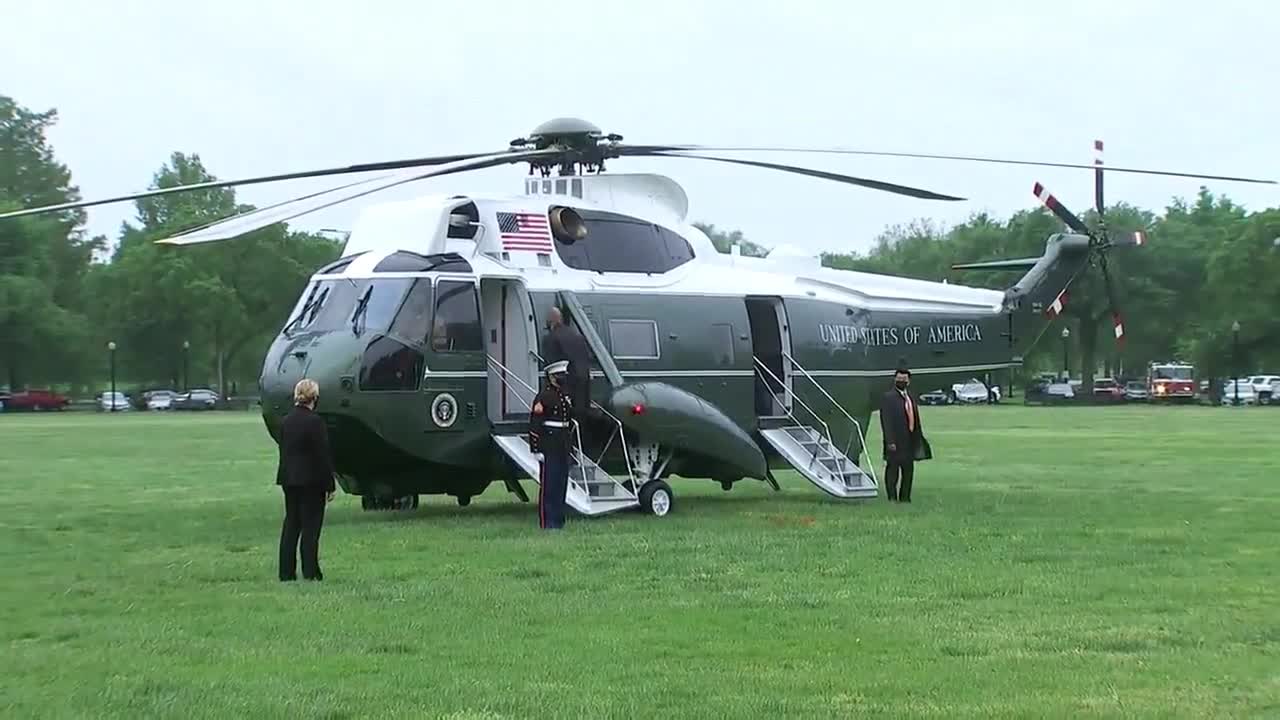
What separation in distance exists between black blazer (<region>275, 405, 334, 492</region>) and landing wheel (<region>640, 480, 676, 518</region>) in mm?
5691

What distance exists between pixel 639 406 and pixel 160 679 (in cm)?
923

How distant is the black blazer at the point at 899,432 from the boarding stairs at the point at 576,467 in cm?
339

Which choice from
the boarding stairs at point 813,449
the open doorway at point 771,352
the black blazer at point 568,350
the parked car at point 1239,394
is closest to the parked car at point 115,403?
the parked car at point 1239,394

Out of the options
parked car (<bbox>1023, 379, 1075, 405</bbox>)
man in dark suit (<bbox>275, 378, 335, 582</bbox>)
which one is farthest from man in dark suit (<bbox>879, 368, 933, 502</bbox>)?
parked car (<bbox>1023, 379, 1075, 405</bbox>)

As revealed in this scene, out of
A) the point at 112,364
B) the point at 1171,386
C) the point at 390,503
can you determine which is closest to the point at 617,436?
the point at 390,503

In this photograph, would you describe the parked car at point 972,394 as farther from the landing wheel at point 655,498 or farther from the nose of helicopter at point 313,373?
the nose of helicopter at point 313,373

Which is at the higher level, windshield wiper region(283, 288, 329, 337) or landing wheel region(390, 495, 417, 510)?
windshield wiper region(283, 288, 329, 337)

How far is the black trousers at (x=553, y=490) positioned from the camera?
15.4 metres

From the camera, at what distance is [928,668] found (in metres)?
8.23

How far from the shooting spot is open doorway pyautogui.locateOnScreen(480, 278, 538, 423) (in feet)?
55.7

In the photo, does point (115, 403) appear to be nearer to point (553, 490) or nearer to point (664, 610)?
point (553, 490)

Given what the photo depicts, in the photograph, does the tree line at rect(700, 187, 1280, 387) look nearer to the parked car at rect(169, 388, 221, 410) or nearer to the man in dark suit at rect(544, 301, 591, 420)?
the parked car at rect(169, 388, 221, 410)

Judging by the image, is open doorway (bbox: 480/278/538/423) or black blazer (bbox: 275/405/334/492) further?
open doorway (bbox: 480/278/538/423)

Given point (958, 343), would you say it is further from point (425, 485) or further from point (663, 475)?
point (425, 485)
